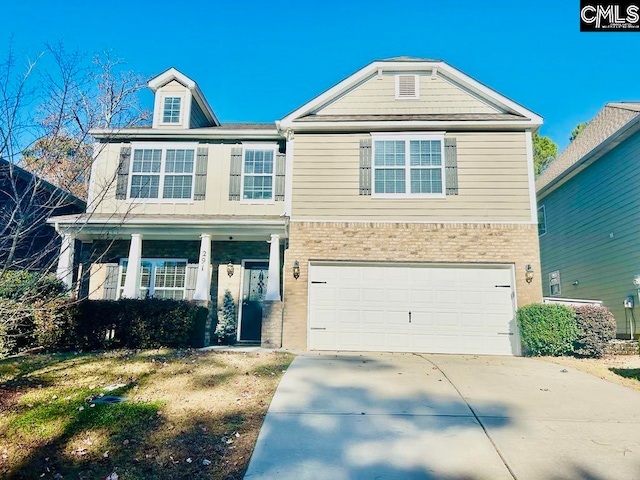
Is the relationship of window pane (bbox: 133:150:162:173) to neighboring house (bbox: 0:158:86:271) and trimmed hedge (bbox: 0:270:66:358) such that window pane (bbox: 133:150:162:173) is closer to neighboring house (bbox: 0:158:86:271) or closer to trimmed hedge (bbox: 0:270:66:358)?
neighboring house (bbox: 0:158:86:271)

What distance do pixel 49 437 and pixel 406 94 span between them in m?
10.6

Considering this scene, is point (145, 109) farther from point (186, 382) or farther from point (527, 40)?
point (186, 382)

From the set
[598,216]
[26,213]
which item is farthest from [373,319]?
[598,216]

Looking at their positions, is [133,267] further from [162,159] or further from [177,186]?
[162,159]

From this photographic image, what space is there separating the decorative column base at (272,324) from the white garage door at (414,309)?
0.77 meters

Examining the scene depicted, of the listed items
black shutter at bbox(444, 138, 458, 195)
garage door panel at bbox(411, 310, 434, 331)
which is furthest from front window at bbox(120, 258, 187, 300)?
black shutter at bbox(444, 138, 458, 195)

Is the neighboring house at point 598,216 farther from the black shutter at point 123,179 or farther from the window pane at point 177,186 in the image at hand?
the black shutter at point 123,179

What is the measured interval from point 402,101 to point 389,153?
5.25 ft

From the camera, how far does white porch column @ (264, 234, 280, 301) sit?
414 inches

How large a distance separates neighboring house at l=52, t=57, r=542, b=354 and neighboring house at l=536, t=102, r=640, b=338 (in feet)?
9.61

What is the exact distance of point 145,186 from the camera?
480 inches

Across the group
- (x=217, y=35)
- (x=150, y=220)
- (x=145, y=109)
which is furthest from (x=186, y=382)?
(x=145, y=109)

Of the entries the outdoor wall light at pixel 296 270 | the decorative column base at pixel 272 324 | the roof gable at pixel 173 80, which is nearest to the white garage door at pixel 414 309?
the outdoor wall light at pixel 296 270

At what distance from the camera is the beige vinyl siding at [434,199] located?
35.7 feet
